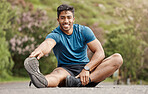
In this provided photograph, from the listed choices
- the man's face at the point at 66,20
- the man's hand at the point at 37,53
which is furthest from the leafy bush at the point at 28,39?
the man's hand at the point at 37,53

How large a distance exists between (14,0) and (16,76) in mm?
16481

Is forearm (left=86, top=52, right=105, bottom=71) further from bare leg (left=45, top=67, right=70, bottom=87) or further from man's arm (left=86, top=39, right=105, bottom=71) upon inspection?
bare leg (left=45, top=67, right=70, bottom=87)

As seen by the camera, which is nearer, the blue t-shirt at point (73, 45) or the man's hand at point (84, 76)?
Result: the man's hand at point (84, 76)

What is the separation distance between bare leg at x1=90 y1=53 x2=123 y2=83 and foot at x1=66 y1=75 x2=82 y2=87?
0.25m

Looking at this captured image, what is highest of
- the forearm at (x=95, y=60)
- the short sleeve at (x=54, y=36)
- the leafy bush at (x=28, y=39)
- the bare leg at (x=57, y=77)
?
the short sleeve at (x=54, y=36)

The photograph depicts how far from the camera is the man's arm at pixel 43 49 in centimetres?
410

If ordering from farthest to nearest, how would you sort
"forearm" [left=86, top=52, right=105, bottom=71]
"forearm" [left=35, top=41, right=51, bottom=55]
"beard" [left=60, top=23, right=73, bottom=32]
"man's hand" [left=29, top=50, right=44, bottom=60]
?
1. "beard" [left=60, top=23, right=73, bottom=32]
2. "forearm" [left=86, top=52, right=105, bottom=71]
3. "forearm" [left=35, top=41, right=51, bottom=55]
4. "man's hand" [left=29, top=50, right=44, bottom=60]

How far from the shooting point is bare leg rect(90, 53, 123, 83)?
4.56 metres

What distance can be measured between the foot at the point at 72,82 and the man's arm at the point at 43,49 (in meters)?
0.51

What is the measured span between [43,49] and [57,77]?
1.62 ft

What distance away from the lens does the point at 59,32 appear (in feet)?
15.6

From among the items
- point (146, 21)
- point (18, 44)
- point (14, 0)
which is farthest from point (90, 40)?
point (14, 0)

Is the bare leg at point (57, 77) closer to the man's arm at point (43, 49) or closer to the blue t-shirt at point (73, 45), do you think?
the blue t-shirt at point (73, 45)

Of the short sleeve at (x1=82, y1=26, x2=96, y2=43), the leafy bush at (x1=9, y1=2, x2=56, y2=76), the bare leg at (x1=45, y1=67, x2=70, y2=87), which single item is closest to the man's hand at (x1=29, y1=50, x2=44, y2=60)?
the bare leg at (x1=45, y1=67, x2=70, y2=87)
